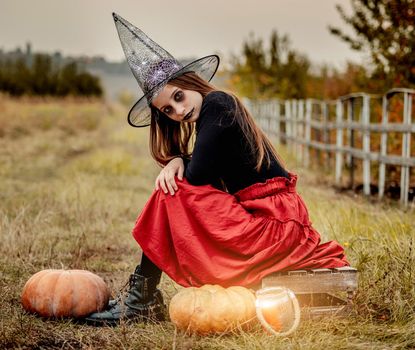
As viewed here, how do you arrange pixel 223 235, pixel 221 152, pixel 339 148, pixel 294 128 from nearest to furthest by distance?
pixel 223 235, pixel 221 152, pixel 339 148, pixel 294 128

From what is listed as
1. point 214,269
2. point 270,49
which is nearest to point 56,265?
point 214,269

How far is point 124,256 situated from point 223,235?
2.03 m

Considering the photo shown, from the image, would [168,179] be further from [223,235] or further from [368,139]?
[368,139]

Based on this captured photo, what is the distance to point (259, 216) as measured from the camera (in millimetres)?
3320

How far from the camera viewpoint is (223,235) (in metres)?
3.22

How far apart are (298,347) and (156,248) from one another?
0.90 m

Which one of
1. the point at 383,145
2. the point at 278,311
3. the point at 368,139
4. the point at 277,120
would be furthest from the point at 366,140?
the point at 277,120

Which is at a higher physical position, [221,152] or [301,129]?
[221,152]

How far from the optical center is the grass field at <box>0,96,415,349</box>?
3.03m

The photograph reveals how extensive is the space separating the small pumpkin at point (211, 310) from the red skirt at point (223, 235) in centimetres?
14

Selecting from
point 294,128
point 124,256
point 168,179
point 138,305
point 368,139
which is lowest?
point 124,256

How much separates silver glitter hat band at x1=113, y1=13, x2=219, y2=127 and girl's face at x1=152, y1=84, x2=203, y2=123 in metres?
0.04

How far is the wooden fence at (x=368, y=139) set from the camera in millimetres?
7551

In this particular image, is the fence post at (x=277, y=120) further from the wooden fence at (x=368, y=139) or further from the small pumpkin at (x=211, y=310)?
the small pumpkin at (x=211, y=310)
